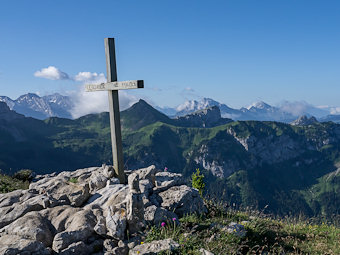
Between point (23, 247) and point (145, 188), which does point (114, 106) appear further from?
point (23, 247)

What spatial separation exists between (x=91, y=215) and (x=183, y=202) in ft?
11.5

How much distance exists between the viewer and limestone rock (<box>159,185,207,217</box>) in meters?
10.7

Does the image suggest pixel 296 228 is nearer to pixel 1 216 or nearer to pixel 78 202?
pixel 78 202

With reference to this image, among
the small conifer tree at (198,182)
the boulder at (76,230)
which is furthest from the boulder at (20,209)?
the small conifer tree at (198,182)

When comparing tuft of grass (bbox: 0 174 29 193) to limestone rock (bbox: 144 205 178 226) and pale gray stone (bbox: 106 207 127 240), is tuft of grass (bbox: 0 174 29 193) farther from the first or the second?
limestone rock (bbox: 144 205 178 226)

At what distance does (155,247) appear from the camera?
295 inches

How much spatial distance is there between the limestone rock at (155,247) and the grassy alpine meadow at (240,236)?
270mm

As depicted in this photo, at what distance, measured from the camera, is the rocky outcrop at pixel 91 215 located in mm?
7758

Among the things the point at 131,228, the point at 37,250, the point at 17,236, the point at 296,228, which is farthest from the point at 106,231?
the point at 296,228

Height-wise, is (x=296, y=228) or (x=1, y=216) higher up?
(x=1, y=216)

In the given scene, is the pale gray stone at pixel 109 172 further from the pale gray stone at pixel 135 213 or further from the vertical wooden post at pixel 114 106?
the pale gray stone at pixel 135 213

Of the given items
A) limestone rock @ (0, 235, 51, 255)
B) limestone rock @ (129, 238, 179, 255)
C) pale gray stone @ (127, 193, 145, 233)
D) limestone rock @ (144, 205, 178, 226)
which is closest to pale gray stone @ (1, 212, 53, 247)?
limestone rock @ (0, 235, 51, 255)

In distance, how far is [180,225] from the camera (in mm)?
9117

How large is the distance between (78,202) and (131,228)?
3.61 metres
